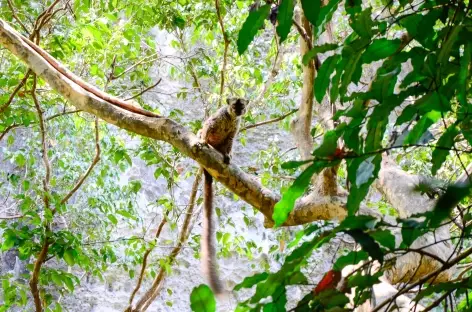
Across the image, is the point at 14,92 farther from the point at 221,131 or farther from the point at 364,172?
the point at 364,172

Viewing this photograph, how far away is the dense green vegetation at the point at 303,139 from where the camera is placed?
677mm

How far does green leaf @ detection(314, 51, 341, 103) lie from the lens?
83cm

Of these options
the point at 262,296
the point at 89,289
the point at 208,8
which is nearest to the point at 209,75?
the point at 208,8

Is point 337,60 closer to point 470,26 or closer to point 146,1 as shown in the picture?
point 470,26

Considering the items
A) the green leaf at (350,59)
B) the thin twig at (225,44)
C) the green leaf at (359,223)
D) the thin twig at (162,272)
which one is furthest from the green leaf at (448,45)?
the thin twig at (162,272)

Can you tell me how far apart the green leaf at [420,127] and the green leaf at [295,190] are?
0.53ft

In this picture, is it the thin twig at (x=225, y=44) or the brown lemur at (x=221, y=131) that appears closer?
the brown lemur at (x=221, y=131)

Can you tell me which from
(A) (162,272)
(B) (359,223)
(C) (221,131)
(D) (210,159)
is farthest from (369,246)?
(A) (162,272)

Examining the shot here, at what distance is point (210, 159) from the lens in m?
2.00

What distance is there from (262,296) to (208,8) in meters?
2.62

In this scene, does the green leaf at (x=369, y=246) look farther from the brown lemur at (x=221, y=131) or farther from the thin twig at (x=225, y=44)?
the thin twig at (x=225, y=44)

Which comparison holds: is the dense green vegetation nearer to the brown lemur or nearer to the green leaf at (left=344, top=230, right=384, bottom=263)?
the green leaf at (left=344, top=230, right=384, bottom=263)

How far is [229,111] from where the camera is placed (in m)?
2.87

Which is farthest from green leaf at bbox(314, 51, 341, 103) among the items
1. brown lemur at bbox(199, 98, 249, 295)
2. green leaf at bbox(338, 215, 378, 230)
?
brown lemur at bbox(199, 98, 249, 295)
